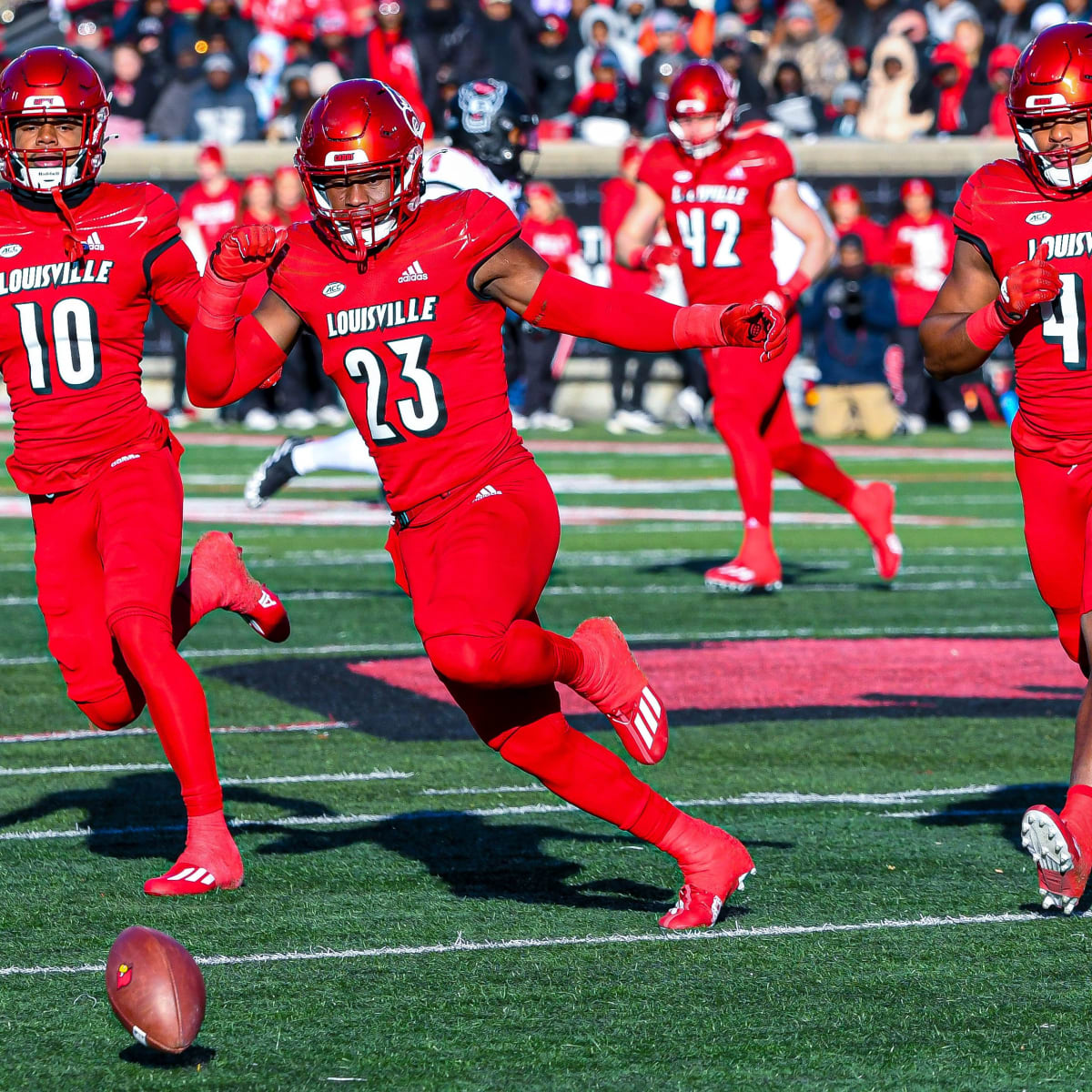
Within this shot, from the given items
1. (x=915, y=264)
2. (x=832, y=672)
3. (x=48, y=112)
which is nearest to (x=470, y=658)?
(x=48, y=112)

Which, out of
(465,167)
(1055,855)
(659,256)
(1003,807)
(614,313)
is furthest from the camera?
(659,256)

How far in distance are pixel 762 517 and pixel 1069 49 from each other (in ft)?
17.0

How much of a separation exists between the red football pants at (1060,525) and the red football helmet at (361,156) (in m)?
1.53

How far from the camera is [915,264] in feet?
62.0

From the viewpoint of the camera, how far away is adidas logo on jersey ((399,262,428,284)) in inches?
181

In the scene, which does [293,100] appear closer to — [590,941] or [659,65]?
[659,65]

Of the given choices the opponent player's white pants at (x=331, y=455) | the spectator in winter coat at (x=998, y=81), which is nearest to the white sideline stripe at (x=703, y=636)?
the opponent player's white pants at (x=331, y=455)

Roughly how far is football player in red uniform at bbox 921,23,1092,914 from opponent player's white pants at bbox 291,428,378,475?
4.29 meters

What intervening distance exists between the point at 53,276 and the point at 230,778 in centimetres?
174

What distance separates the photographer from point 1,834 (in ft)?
18.1

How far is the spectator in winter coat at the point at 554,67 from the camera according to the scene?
2056 centimetres

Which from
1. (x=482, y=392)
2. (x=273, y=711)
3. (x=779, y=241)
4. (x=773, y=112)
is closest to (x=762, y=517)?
(x=779, y=241)

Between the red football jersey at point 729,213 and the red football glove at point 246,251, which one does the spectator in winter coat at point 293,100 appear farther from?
the red football glove at point 246,251

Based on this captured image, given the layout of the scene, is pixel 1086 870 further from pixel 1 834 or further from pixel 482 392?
pixel 1 834
